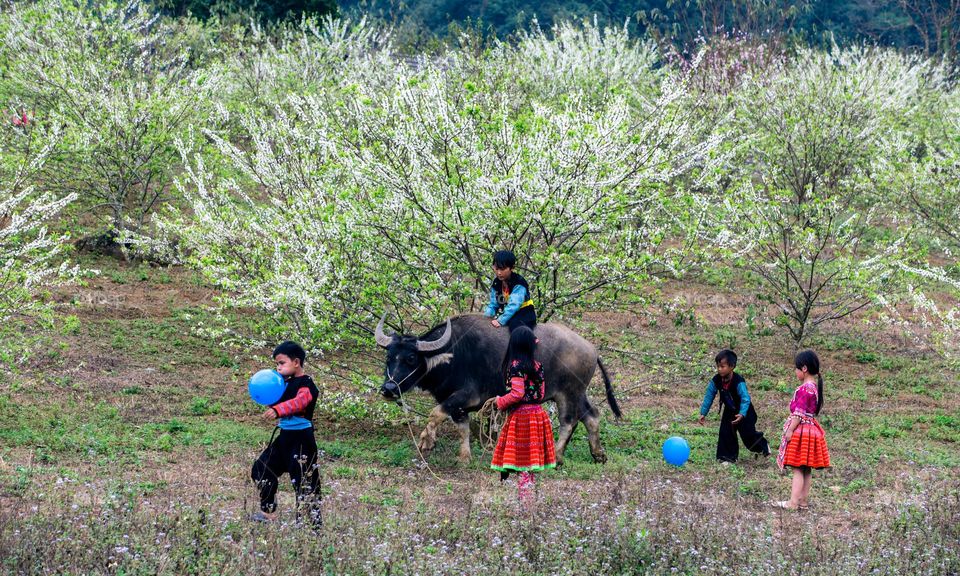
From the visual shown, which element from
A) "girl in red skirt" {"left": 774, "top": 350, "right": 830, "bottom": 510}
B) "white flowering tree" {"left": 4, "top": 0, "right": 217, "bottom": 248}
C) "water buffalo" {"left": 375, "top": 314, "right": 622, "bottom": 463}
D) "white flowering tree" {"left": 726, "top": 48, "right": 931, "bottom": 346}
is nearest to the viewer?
"girl in red skirt" {"left": 774, "top": 350, "right": 830, "bottom": 510}

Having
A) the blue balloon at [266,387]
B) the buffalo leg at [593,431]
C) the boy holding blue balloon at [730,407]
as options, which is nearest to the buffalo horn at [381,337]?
the buffalo leg at [593,431]

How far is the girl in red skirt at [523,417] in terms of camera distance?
938 centimetres

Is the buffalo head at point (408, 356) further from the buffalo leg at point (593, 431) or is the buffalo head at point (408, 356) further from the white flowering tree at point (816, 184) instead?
the white flowering tree at point (816, 184)

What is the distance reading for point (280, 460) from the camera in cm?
807

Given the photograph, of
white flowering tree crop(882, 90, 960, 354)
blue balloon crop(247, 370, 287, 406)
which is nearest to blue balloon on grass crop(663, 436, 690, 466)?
blue balloon crop(247, 370, 287, 406)

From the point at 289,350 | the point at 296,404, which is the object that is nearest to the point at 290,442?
the point at 296,404

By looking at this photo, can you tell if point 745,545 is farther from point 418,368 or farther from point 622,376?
point 622,376

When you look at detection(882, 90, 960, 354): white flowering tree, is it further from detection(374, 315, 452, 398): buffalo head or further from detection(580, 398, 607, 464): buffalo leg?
detection(374, 315, 452, 398): buffalo head

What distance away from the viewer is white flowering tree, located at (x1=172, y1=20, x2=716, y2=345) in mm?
11203

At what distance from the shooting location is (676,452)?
11.5m

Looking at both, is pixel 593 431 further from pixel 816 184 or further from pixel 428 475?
pixel 816 184

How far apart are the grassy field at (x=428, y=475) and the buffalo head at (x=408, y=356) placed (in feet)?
2.08

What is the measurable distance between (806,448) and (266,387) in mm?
5151

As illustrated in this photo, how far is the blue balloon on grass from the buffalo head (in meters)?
2.68
